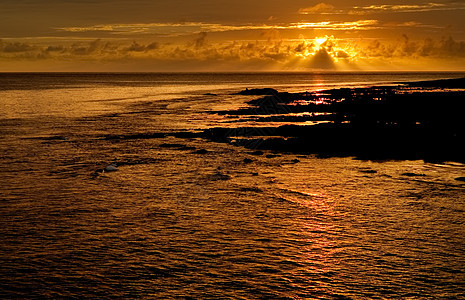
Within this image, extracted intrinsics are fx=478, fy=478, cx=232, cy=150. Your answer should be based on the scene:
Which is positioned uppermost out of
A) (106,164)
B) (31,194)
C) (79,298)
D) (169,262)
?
(106,164)

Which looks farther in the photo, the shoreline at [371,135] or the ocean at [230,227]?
the shoreline at [371,135]

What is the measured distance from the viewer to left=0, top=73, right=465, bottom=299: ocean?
40.2 ft

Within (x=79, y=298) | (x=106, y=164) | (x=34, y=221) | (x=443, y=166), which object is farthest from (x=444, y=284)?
(x=106, y=164)

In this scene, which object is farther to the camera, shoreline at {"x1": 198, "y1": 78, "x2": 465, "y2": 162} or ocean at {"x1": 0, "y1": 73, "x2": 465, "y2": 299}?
shoreline at {"x1": 198, "y1": 78, "x2": 465, "y2": 162}

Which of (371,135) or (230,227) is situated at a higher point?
(371,135)

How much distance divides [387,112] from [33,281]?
153 ft

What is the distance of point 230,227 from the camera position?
16.9 meters

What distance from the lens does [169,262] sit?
538 inches

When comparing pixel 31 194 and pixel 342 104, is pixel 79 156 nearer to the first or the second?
pixel 31 194

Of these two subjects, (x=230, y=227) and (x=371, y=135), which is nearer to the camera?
(x=230, y=227)

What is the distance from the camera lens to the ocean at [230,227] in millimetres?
12258

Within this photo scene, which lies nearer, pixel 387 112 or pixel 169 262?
pixel 169 262

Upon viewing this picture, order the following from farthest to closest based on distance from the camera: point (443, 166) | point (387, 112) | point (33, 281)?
point (387, 112) → point (443, 166) → point (33, 281)

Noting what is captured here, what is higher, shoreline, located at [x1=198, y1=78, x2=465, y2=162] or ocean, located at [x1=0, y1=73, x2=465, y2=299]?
shoreline, located at [x1=198, y1=78, x2=465, y2=162]
